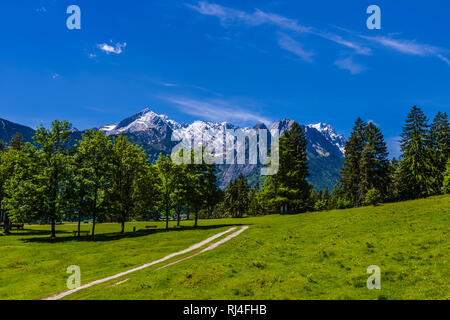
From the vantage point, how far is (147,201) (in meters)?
57.3

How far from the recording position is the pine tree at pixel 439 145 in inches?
2820

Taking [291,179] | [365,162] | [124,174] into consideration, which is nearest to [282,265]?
[124,174]

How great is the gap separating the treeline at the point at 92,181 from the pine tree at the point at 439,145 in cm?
5460

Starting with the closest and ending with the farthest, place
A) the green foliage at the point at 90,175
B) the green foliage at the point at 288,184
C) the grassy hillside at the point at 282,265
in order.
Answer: the grassy hillside at the point at 282,265 < the green foliage at the point at 90,175 < the green foliage at the point at 288,184

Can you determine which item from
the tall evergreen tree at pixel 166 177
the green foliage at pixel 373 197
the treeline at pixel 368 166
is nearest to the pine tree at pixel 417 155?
the treeline at pixel 368 166

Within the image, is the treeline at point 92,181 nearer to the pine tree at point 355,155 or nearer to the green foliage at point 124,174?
the green foliage at point 124,174

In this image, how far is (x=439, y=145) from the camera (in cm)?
7388

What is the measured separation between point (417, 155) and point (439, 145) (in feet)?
21.8

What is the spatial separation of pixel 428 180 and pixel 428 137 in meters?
10.9

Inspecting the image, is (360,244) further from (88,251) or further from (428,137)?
(428,137)

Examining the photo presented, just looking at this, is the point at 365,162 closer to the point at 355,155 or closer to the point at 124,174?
the point at 355,155
